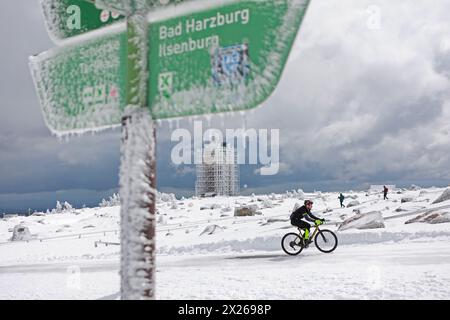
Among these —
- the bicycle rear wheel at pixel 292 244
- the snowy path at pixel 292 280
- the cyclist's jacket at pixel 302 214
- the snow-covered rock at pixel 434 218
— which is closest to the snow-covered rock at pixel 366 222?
the snow-covered rock at pixel 434 218

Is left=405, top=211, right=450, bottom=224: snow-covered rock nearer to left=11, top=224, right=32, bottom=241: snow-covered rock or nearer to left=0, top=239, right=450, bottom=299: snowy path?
left=0, top=239, right=450, bottom=299: snowy path

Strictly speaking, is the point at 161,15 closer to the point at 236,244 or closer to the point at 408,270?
the point at 408,270

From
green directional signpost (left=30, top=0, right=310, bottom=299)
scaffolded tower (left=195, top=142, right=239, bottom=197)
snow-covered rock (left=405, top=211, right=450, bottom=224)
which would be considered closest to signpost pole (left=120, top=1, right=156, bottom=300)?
green directional signpost (left=30, top=0, right=310, bottom=299)

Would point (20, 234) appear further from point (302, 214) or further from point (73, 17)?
point (73, 17)

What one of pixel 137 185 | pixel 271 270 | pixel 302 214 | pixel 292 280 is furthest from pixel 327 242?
pixel 137 185

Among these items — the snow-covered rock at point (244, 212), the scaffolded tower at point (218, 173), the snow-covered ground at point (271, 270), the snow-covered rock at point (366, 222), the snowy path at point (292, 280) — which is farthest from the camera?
the scaffolded tower at point (218, 173)

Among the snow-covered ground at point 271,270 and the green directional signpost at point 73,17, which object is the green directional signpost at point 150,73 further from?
the snow-covered ground at point 271,270

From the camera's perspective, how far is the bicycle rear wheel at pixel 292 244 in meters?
13.4

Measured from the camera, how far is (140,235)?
301 centimetres

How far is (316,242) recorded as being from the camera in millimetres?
13508

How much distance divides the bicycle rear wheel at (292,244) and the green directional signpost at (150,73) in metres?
10.9
